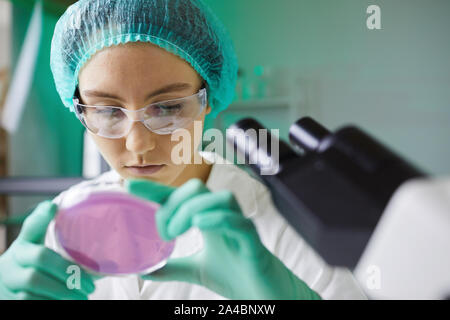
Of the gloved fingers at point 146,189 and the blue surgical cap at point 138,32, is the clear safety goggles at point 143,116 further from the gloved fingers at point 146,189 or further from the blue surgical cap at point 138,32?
the gloved fingers at point 146,189

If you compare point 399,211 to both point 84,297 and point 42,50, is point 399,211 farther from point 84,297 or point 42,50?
point 42,50

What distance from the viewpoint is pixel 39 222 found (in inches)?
23.0

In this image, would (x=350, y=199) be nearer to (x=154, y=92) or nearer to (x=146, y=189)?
(x=146, y=189)

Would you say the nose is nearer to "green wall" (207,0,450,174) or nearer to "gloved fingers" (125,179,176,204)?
"gloved fingers" (125,179,176,204)

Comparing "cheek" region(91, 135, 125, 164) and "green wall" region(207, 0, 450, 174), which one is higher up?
"green wall" region(207, 0, 450, 174)

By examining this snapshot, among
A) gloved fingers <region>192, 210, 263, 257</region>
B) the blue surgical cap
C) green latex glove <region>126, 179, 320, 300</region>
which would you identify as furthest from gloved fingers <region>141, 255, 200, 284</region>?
the blue surgical cap

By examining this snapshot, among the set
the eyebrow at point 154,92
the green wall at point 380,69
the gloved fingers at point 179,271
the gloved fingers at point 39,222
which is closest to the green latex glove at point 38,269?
the gloved fingers at point 39,222

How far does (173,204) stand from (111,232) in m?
0.11

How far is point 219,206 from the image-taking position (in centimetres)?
52

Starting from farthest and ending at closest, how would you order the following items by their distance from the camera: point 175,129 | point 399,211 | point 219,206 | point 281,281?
point 175,129
point 281,281
point 219,206
point 399,211

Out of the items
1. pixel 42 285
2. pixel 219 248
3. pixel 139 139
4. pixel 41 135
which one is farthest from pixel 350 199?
pixel 41 135

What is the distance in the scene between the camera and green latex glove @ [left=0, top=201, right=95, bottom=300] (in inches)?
23.5

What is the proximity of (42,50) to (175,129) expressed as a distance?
5.54 ft

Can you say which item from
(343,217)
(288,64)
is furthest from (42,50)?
(343,217)
